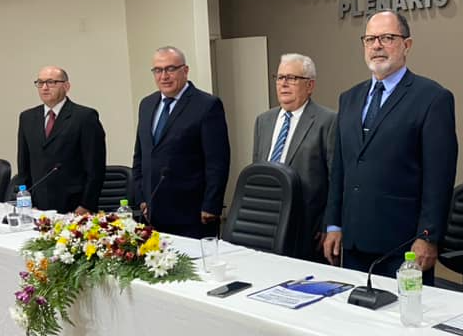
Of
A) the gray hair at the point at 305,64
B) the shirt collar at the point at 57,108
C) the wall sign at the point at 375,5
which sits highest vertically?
the wall sign at the point at 375,5

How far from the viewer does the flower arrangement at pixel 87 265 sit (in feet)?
7.02

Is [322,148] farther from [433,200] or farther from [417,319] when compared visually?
[417,319]

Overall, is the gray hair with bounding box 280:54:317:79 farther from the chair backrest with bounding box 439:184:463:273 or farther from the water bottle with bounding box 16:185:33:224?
the water bottle with bounding box 16:185:33:224

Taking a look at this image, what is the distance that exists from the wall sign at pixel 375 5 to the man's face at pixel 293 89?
209 cm

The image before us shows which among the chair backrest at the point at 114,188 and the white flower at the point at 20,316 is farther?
the chair backrest at the point at 114,188

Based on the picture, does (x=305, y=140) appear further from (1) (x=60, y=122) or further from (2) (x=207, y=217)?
(1) (x=60, y=122)

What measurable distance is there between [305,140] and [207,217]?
2.25 ft

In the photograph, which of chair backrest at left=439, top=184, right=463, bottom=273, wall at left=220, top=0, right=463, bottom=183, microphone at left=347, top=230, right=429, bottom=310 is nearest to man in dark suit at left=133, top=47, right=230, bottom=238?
chair backrest at left=439, top=184, right=463, bottom=273

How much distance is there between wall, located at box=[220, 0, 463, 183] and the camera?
5.05m

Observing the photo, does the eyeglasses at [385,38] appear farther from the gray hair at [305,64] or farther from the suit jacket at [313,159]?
the gray hair at [305,64]

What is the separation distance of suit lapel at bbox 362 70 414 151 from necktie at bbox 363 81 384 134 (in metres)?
0.04

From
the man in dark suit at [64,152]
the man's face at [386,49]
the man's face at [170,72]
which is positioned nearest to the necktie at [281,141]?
the man's face at [170,72]

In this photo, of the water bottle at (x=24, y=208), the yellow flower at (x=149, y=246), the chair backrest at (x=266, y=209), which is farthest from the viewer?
the water bottle at (x=24, y=208)

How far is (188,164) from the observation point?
3.59 m
